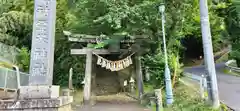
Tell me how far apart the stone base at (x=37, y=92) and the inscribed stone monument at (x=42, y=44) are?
9.3 inches

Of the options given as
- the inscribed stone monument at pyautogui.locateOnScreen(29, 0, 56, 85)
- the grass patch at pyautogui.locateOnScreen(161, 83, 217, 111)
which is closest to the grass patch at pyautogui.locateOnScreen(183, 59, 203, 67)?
the grass patch at pyautogui.locateOnScreen(161, 83, 217, 111)

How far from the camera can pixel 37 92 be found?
19.2 feet

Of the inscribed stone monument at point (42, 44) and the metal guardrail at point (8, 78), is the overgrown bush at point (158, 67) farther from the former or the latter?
the inscribed stone monument at point (42, 44)

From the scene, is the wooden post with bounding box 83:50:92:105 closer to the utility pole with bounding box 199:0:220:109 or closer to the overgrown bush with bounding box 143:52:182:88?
the overgrown bush with bounding box 143:52:182:88

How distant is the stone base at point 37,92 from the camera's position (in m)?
5.79

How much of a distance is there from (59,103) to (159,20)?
1050 centimetres

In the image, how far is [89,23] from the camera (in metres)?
16.1

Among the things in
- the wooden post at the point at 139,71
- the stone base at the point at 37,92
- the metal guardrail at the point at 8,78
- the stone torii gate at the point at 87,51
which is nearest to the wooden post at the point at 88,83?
the stone torii gate at the point at 87,51

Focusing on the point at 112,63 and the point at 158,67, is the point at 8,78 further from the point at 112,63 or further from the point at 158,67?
the point at 158,67

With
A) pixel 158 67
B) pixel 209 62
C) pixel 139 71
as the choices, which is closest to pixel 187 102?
pixel 209 62

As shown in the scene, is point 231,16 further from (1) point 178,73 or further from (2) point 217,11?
(1) point 178,73

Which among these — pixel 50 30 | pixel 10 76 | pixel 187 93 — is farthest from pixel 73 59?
pixel 50 30

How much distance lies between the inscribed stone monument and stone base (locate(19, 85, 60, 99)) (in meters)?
0.24

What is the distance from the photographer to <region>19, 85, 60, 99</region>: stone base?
579 centimetres
